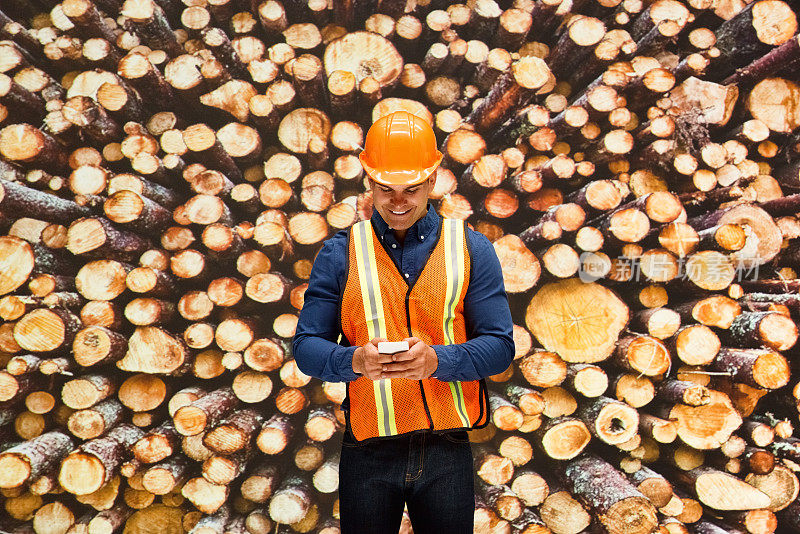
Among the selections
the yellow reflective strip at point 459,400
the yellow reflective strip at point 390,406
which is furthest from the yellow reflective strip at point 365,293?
the yellow reflective strip at point 459,400

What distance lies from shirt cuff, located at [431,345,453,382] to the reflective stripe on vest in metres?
0.13

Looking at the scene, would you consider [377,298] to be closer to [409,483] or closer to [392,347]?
[392,347]

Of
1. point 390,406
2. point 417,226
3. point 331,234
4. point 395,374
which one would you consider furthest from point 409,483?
point 331,234

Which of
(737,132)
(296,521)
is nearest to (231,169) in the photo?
(296,521)

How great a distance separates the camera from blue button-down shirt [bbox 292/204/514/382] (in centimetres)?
99

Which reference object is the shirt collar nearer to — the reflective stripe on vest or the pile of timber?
the reflective stripe on vest

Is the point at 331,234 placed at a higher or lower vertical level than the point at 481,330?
higher

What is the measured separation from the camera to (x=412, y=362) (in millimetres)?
936

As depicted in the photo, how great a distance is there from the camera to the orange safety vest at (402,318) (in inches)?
40.9

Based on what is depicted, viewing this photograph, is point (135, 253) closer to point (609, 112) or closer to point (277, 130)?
point (277, 130)

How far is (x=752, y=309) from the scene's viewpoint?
Result: 5.77ft

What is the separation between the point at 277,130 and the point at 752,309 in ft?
6.07

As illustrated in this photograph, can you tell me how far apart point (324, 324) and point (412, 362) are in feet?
0.78

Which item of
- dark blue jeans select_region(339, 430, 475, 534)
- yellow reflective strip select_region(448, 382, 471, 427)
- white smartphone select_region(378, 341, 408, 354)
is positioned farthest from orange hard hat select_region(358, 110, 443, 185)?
dark blue jeans select_region(339, 430, 475, 534)
